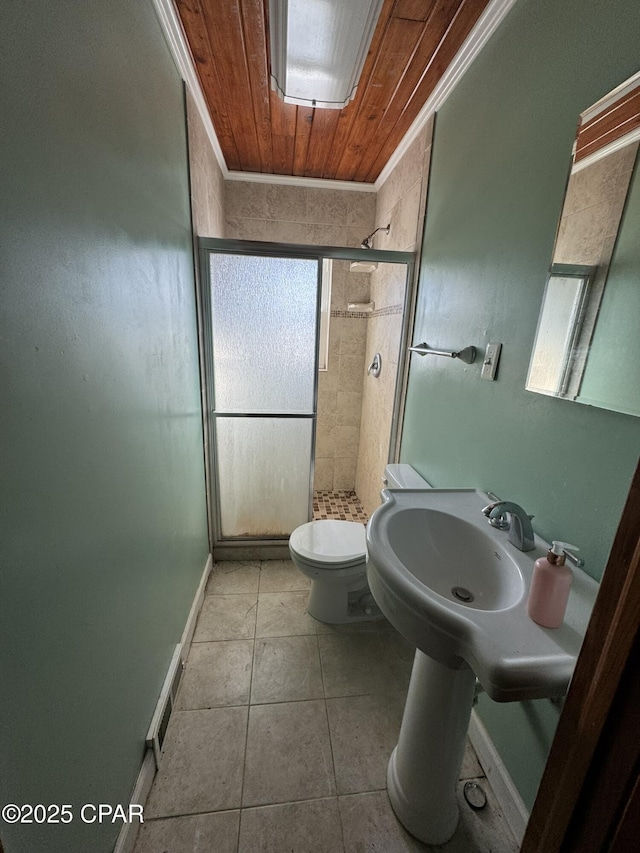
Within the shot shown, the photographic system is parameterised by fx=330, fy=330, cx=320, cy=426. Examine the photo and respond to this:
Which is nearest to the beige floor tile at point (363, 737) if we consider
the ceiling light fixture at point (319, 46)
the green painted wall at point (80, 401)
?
the green painted wall at point (80, 401)

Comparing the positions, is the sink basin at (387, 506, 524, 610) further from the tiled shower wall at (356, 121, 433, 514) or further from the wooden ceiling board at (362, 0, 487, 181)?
the wooden ceiling board at (362, 0, 487, 181)

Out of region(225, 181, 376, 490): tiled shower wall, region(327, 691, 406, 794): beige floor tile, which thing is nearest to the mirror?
region(327, 691, 406, 794): beige floor tile

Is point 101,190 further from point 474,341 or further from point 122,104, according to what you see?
Result: point 474,341

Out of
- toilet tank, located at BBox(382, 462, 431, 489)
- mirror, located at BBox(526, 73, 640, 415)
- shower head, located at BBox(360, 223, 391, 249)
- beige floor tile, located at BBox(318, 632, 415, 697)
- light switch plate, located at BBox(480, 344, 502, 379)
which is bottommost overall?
beige floor tile, located at BBox(318, 632, 415, 697)

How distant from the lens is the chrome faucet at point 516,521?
2.85 feet

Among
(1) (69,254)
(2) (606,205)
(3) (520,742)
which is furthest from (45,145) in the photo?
(3) (520,742)

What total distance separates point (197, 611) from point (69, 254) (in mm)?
1693

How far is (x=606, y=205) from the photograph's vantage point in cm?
76

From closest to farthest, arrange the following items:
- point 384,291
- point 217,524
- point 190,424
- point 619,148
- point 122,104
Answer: point 619,148 → point 122,104 → point 190,424 → point 217,524 → point 384,291

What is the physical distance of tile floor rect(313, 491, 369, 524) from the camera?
2811 millimetres

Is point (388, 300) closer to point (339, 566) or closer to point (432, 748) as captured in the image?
point (339, 566)

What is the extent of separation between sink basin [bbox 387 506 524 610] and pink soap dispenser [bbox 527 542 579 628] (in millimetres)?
206

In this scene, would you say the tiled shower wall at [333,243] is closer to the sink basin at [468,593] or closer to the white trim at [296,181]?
the white trim at [296,181]

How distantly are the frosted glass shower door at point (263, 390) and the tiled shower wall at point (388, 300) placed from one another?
21.3 inches
